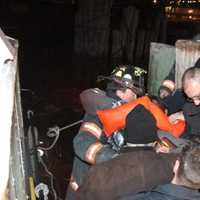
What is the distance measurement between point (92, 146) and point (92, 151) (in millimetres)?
41

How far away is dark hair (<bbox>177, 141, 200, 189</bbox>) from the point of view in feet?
9.35

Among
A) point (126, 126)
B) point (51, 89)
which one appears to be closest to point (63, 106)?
point (51, 89)

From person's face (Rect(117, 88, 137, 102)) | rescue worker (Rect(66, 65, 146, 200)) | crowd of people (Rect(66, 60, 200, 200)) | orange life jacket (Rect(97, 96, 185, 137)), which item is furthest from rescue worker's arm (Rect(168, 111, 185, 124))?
orange life jacket (Rect(97, 96, 185, 137))

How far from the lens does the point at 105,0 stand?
704 inches

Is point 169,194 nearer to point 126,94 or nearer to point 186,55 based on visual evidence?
point 126,94

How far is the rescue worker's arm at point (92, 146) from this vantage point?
3684 millimetres

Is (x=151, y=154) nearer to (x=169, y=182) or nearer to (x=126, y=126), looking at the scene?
(x=169, y=182)

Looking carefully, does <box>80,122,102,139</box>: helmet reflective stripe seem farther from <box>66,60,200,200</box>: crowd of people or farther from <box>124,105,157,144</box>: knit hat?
<box>124,105,157,144</box>: knit hat

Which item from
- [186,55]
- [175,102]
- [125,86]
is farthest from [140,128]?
[186,55]

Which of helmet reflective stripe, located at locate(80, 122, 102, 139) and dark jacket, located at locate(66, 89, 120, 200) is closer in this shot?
dark jacket, located at locate(66, 89, 120, 200)

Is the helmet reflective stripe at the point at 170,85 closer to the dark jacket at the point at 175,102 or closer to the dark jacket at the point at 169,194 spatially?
the dark jacket at the point at 175,102

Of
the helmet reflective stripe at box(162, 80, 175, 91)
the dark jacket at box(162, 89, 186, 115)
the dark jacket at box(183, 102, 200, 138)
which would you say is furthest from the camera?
the helmet reflective stripe at box(162, 80, 175, 91)

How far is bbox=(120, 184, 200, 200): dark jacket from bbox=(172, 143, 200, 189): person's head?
3 cm

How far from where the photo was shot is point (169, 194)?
289 cm
